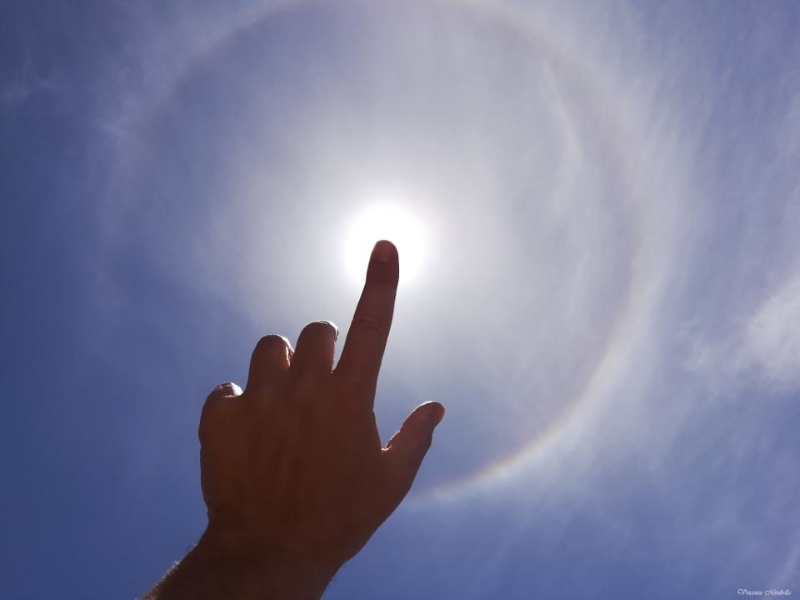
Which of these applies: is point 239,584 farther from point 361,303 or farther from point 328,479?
point 361,303

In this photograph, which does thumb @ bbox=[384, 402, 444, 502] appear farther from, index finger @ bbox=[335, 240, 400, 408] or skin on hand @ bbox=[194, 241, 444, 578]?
index finger @ bbox=[335, 240, 400, 408]

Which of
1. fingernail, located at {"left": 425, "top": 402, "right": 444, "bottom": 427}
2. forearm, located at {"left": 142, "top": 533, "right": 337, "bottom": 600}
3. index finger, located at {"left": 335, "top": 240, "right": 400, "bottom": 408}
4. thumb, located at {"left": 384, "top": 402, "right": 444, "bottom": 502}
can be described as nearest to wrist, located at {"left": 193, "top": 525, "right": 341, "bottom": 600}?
forearm, located at {"left": 142, "top": 533, "right": 337, "bottom": 600}

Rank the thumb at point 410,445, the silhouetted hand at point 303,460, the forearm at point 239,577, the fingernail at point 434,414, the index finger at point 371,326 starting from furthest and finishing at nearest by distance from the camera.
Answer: the fingernail at point 434,414 < the thumb at point 410,445 < the index finger at point 371,326 < the silhouetted hand at point 303,460 < the forearm at point 239,577

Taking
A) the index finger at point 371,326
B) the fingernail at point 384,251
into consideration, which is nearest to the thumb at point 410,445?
the index finger at point 371,326

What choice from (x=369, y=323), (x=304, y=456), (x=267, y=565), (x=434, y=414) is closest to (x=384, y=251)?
(x=369, y=323)

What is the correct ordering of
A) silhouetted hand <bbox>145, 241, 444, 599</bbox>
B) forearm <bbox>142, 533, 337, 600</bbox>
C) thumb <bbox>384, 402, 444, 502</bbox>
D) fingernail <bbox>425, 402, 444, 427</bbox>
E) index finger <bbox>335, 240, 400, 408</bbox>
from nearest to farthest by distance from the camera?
forearm <bbox>142, 533, 337, 600</bbox>, silhouetted hand <bbox>145, 241, 444, 599</bbox>, index finger <bbox>335, 240, 400, 408</bbox>, thumb <bbox>384, 402, 444, 502</bbox>, fingernail <bbox>425, 402, 444, 427</bbox>

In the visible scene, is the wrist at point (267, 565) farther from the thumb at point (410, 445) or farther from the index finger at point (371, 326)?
the index finger at point (371, 326)

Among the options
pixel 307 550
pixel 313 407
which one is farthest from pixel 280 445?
pixel 307 550
